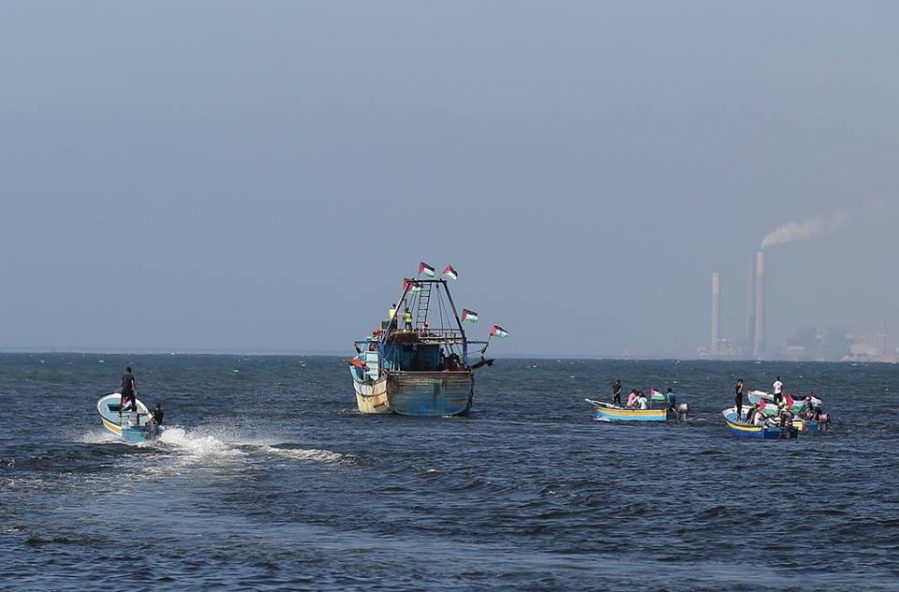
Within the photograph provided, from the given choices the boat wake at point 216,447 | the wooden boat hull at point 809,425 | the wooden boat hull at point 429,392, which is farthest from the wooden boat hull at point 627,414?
the boat wake at point 216,447

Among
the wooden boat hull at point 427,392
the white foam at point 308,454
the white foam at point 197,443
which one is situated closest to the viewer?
the white foam at point 308,454

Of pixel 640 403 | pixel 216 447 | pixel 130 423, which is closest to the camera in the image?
pixel 216 447

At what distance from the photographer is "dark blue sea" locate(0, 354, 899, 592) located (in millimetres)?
25969

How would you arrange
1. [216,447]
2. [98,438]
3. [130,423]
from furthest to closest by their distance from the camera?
[98,438], [130,423], [216,447]

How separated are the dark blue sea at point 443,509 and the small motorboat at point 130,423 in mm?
762

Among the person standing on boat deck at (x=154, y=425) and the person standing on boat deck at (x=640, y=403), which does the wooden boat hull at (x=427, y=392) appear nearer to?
the person standing on boat deck at (x=640, y=403)

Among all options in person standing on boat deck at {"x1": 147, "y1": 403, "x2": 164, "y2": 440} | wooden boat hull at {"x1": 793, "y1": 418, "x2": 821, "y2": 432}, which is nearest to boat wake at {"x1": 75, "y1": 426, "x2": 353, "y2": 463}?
person standing on boat deck at {"x1": 147, "y1": 403, "x2": 164, "y2": 440}

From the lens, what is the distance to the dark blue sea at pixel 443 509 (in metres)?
26.0

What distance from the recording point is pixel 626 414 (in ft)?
240

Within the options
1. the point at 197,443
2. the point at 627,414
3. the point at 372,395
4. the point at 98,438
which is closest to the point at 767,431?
the point at 627,414

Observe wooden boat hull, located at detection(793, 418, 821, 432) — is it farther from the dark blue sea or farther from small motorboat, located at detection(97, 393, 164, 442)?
small motorboat, located at detection(97, 393, 164, 442)

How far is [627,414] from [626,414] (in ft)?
0.25

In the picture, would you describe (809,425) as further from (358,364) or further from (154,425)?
(154,425)

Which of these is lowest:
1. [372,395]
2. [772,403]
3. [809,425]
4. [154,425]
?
[154,425]
